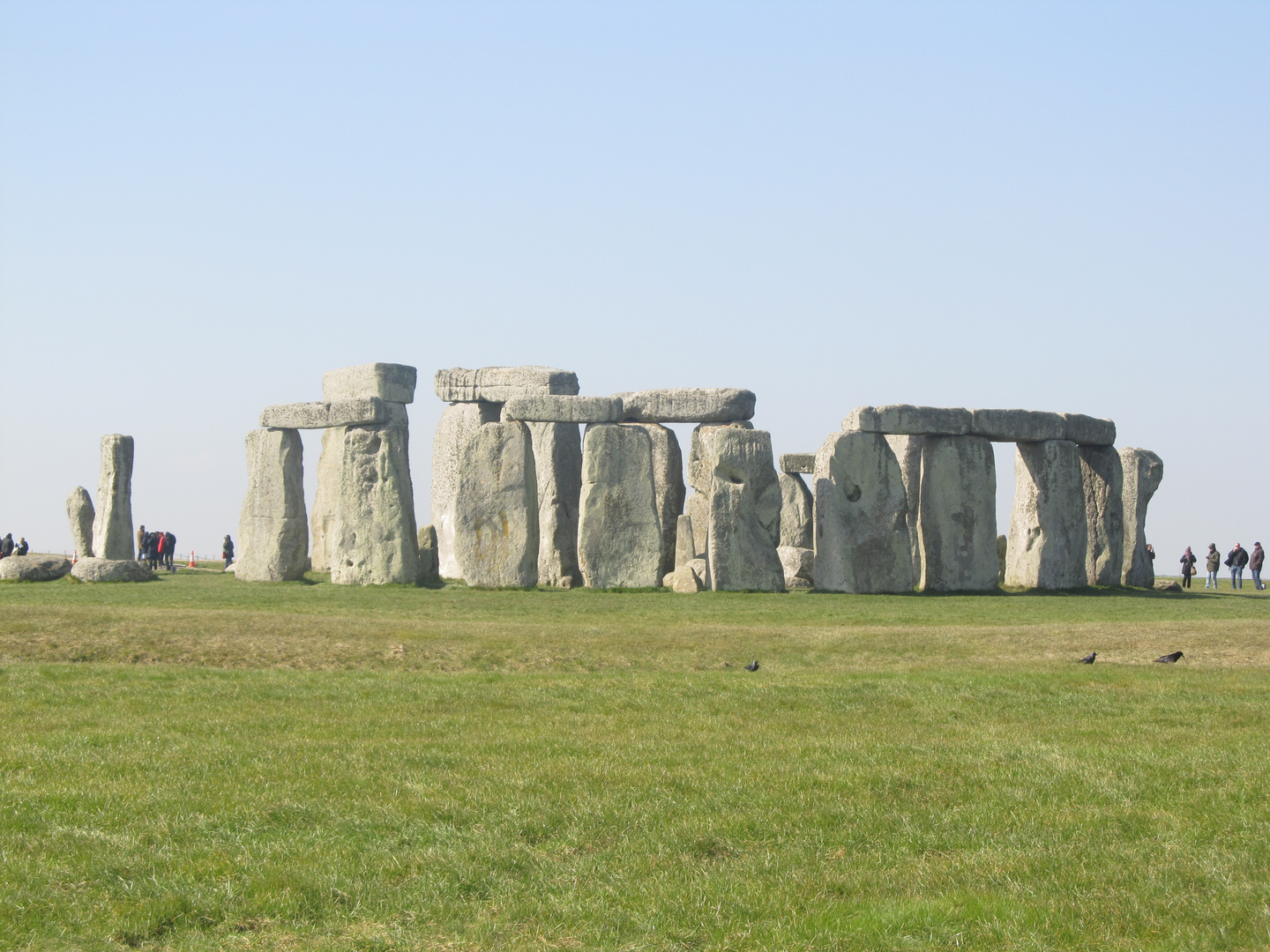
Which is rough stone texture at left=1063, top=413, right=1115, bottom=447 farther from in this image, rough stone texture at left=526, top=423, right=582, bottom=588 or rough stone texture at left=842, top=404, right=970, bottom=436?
rough stone texture at left=526, top=423, right=582, bottom=588

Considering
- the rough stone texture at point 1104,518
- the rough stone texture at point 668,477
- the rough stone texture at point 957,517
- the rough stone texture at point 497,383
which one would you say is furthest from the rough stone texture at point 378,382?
the rough stone texture at point 1104,518

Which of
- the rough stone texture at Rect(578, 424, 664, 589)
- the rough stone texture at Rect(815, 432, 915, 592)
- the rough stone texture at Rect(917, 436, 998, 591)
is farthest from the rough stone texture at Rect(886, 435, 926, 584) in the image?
the rough stone texture at Rect(578, 424, 664, 589)

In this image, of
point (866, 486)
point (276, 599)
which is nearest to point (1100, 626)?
point (866, 486)

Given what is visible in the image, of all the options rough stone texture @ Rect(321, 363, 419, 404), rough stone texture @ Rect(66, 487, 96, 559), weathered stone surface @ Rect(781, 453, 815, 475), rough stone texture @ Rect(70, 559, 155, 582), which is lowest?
rough stone texture @ Rect(70, 559, 155, 582)

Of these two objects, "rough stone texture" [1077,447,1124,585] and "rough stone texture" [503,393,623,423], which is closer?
"rough stone texture" [503,393,623,423]

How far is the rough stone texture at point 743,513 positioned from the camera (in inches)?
895

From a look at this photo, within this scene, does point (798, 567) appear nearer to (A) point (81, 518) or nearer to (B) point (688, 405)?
(B) point (688, 405)

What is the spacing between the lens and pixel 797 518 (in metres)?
28.5

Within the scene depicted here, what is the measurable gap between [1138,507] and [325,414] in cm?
1569

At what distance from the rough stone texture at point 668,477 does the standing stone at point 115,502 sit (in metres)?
9.76

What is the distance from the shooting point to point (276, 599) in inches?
811

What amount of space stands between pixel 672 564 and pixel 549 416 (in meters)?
3.35

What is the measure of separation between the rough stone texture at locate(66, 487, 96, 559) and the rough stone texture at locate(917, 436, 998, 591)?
15631mm

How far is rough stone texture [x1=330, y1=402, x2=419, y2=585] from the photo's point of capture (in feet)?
80.0
